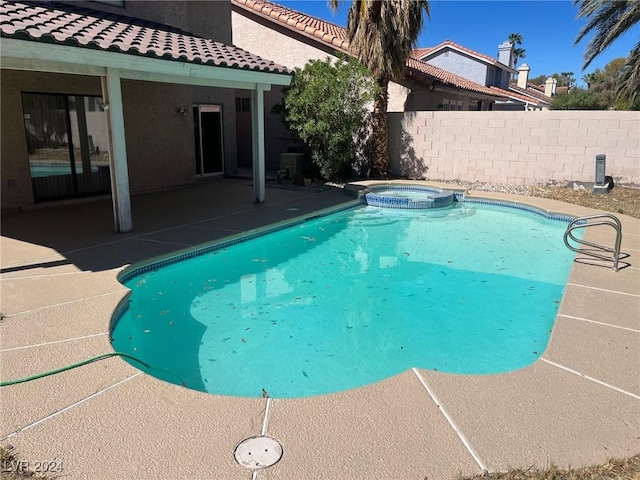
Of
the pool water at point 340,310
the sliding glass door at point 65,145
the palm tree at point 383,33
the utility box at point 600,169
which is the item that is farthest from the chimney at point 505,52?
the sliding glass door at point 65,145

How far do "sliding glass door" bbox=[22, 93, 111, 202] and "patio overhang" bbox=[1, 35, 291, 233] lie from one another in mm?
3312

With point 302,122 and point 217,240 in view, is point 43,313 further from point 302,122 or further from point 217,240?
point 302,122

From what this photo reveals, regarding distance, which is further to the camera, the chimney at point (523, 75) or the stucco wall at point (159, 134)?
the chimney at point (523, 75)

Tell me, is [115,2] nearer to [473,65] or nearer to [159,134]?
[159,134]

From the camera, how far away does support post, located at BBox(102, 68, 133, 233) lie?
8156 mm

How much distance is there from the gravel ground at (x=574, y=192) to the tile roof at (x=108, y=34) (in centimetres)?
546

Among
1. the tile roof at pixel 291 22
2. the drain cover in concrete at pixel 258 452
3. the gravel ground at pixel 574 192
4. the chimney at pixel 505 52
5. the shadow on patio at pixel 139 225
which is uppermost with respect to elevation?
the chimney at pixel 505 52

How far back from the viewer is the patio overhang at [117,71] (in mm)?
6578

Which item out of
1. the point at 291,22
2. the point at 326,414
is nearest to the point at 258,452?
the point at 326,414

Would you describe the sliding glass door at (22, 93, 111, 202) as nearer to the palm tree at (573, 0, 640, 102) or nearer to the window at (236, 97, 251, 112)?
the window at (236, 97, 251, 112)

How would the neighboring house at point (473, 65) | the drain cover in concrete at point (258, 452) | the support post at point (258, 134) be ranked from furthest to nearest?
the neighboring house at point (473, 65), the support post at point (258, 134), the drain cover in concrete at point (258, 452)

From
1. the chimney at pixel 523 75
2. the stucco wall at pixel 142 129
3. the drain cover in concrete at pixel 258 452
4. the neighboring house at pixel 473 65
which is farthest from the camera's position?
the chimney at pixel 523 75

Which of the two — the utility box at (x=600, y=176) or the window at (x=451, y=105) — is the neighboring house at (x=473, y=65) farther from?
the utility box at (x=600, y=176)

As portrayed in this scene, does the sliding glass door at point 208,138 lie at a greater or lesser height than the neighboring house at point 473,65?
lesser
